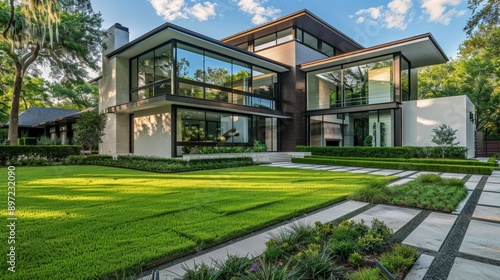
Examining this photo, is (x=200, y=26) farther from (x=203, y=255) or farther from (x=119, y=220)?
(x=203, y=255)

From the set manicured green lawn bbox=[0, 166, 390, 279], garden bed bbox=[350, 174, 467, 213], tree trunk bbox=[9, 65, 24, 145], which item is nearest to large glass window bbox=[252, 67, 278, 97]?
manicured green lawn bbox=[0, 166, 390, 279]

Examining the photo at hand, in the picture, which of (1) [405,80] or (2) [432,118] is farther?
(1) [405,80]

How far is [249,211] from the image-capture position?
13.4 feet

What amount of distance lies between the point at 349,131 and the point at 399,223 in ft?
50.8

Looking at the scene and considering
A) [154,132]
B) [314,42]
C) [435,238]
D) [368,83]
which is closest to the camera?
[435,238]

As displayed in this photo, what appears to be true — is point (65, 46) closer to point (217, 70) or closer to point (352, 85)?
point (217, 70)

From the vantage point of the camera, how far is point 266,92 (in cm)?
1848

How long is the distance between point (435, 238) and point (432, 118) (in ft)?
47.5

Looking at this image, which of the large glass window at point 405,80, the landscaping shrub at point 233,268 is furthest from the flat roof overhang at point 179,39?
the landscaping shrub at point 233,268

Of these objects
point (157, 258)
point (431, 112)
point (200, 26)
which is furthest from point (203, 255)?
point (431, 112)

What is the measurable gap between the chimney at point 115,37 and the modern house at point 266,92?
132 millimetres

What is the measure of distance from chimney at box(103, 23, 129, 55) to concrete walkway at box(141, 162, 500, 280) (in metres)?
17.8

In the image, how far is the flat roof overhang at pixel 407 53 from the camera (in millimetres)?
13977

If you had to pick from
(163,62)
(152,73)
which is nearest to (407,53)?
(163,62)
